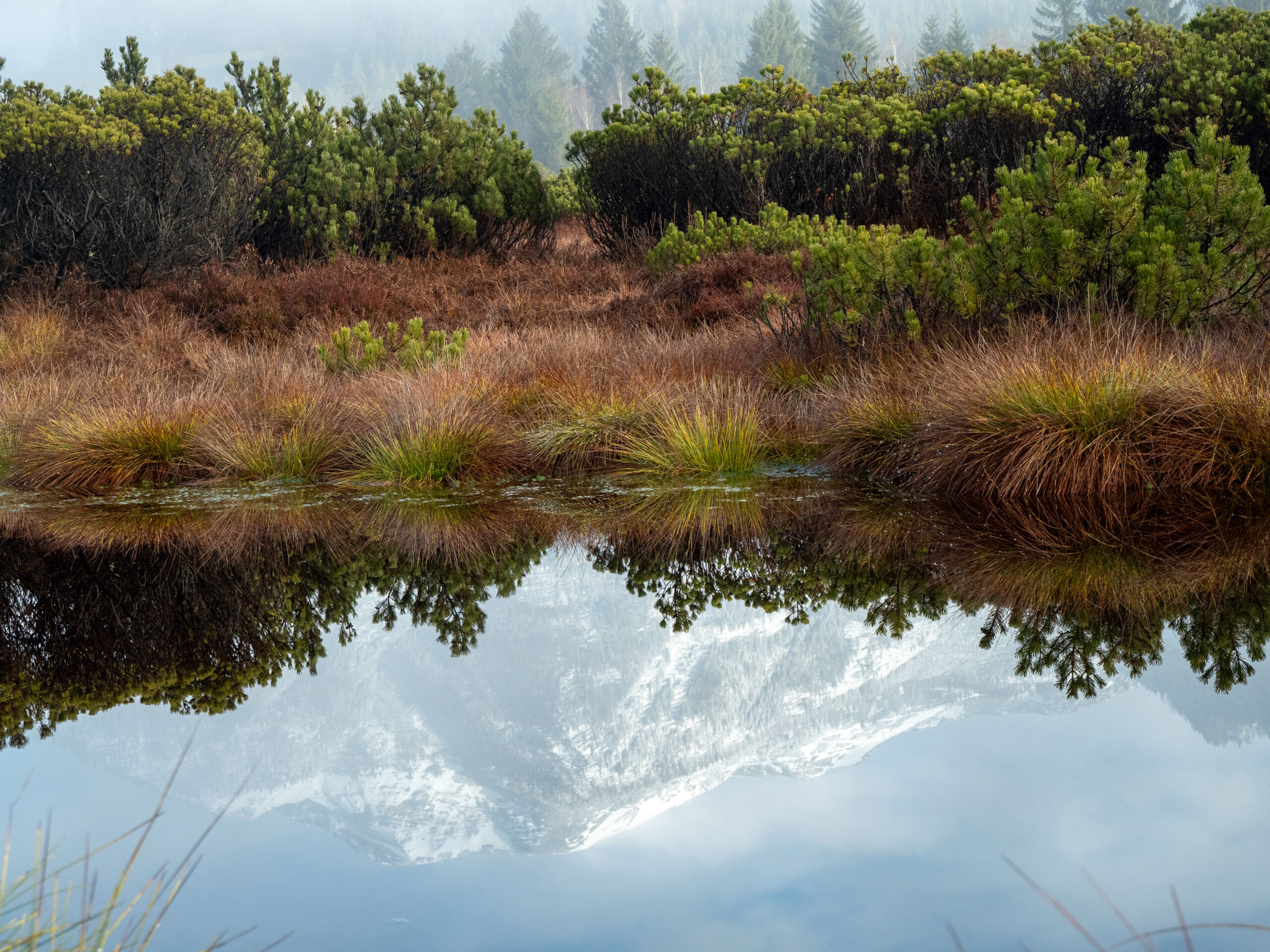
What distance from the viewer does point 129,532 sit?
7.11 m

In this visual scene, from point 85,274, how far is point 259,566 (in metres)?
12.1

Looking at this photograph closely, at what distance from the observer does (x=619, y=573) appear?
5453 mm

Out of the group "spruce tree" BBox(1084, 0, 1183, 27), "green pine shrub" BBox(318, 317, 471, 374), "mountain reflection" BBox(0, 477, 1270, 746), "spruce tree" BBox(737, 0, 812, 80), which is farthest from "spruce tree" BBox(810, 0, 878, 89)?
"mountain reflection" BBox(0, 477, 1270, 746)

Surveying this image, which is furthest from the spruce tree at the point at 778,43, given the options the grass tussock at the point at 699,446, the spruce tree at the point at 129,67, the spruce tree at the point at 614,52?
the grass tussock at the point at 699,446

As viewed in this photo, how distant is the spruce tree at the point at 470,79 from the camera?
319 ft

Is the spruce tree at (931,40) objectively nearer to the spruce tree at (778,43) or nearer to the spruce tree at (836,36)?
the spruce tree at (836,36)

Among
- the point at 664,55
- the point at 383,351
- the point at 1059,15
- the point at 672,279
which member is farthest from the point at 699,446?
the point at 664,55

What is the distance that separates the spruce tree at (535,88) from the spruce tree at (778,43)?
1361 cm

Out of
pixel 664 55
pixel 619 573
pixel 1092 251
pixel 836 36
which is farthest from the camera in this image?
pixel 664 55

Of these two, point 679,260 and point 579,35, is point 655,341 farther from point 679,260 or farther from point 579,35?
point 579,35

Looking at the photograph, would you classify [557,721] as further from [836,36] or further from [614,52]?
[614,52]

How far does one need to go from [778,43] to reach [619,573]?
81.2 meters

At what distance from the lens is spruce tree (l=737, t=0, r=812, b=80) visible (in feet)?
249

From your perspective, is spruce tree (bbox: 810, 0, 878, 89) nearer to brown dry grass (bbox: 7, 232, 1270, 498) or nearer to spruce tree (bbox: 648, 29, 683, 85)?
spruce tree (bbox: 648, 29, 683, 85)
